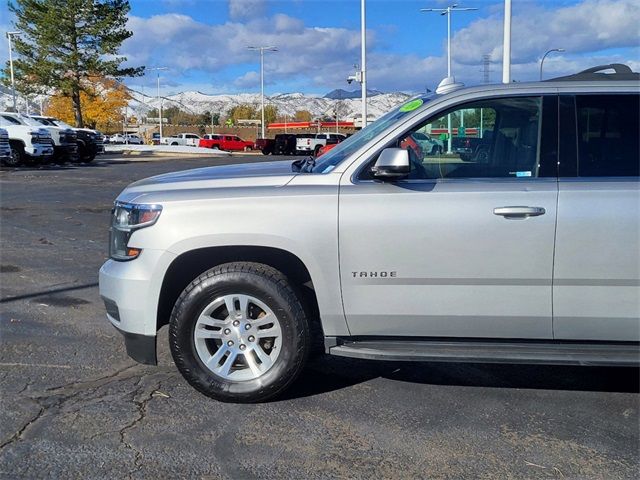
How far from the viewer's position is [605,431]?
3699 millimetres

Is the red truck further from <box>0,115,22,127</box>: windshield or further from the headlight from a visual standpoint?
the headlight

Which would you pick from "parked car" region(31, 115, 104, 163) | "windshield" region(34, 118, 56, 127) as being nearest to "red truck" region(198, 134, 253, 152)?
"parked car" region(31, 115, 104, 163)

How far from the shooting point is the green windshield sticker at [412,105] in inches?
163

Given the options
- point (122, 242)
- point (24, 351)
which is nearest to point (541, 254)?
point (122, 242)

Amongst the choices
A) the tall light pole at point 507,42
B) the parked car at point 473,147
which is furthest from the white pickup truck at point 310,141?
the parked car at point 473,147

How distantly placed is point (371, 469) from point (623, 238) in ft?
6.33

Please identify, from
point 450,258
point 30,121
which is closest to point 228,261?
point 450,258

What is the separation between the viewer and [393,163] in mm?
3748

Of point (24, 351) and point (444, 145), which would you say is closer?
point (444, 145)

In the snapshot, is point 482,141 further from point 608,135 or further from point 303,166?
point 303,166

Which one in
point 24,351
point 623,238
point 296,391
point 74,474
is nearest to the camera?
point 74,474

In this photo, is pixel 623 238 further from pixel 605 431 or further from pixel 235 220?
pixel 235 220

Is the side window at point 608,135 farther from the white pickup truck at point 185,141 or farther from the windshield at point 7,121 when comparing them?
the white pickup truck at point 185,141

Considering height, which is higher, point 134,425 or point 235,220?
point 235,220
